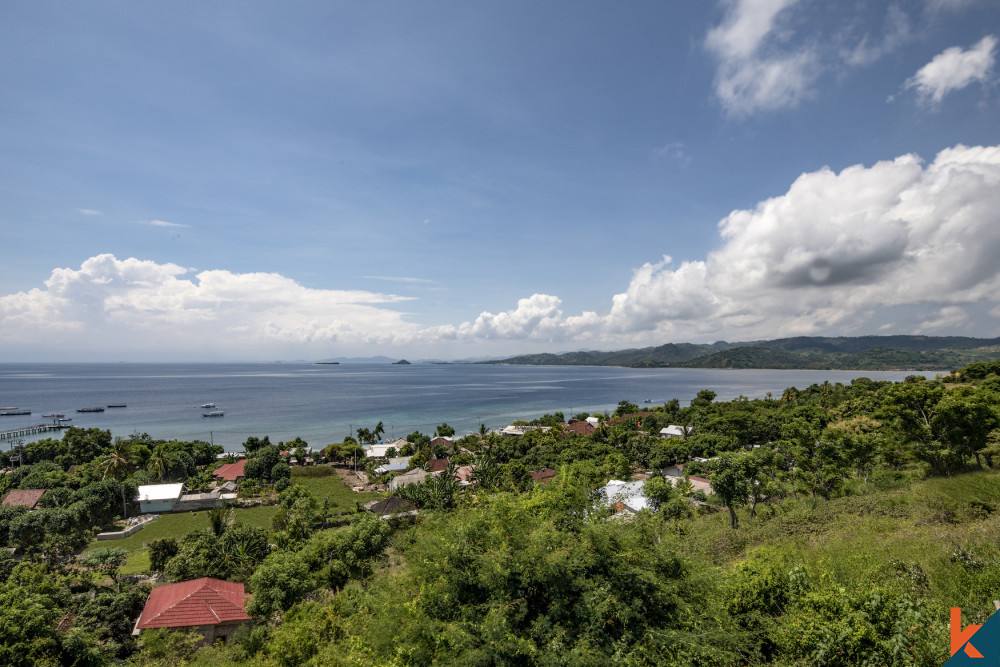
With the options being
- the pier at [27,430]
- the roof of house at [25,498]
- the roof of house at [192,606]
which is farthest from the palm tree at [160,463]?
the pier at [27,430]

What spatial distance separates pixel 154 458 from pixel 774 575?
135 feet

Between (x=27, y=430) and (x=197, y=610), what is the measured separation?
7826 centimetres

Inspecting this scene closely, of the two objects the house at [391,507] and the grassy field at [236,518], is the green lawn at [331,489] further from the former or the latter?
the house at [391,507]

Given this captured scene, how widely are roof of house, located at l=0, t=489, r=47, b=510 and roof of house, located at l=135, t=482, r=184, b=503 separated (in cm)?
471

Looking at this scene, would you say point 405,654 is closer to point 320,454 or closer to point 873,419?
point 873,419

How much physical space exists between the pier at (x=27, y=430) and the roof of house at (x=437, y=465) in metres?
63.2

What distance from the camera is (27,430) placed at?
2490 inches

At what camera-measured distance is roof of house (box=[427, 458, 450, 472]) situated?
123ft

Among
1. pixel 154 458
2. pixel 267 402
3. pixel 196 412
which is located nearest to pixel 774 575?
pixel 154 458

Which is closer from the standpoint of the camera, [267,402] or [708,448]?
[708,448]

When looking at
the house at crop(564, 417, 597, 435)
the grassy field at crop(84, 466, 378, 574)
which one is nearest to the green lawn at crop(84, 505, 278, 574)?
the grassy field at crop(84, 466, 378, 574)

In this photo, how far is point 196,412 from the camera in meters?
78.2

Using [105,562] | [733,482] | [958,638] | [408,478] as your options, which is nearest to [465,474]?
[408,478]

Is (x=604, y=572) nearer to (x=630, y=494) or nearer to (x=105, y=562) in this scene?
(x=630, y=494)
